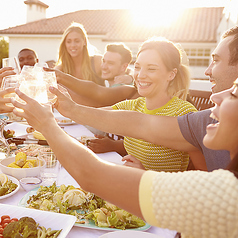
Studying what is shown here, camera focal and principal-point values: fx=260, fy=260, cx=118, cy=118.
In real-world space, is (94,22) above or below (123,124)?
above

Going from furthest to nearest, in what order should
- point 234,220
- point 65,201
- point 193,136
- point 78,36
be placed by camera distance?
point 78,36
point 193,136
point 65,201
point 234,220

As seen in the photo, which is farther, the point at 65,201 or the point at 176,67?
the point at 176,67

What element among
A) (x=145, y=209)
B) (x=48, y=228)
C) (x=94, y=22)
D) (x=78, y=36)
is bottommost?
Answer: (x=48, y=228)

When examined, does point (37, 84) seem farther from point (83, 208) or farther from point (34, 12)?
point (34, 12)

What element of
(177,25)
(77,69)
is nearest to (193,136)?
(77,69)

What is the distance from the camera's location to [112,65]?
184 inches

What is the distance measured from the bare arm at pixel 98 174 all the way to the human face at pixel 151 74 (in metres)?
1.44

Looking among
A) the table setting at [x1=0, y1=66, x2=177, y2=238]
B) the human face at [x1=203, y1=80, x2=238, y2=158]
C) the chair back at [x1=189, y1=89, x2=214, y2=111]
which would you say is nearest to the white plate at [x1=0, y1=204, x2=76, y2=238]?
the table setting at [x1=0, y1=66, x2=177, y2=238]

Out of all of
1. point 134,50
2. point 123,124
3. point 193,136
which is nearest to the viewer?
point 193,136

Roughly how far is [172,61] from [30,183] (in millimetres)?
1649

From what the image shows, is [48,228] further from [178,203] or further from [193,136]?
[193,136]

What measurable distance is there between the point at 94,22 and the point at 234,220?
24462mm

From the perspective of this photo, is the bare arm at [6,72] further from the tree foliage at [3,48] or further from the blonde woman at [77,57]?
the tree foliage at [3,48]

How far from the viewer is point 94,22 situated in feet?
76.8
